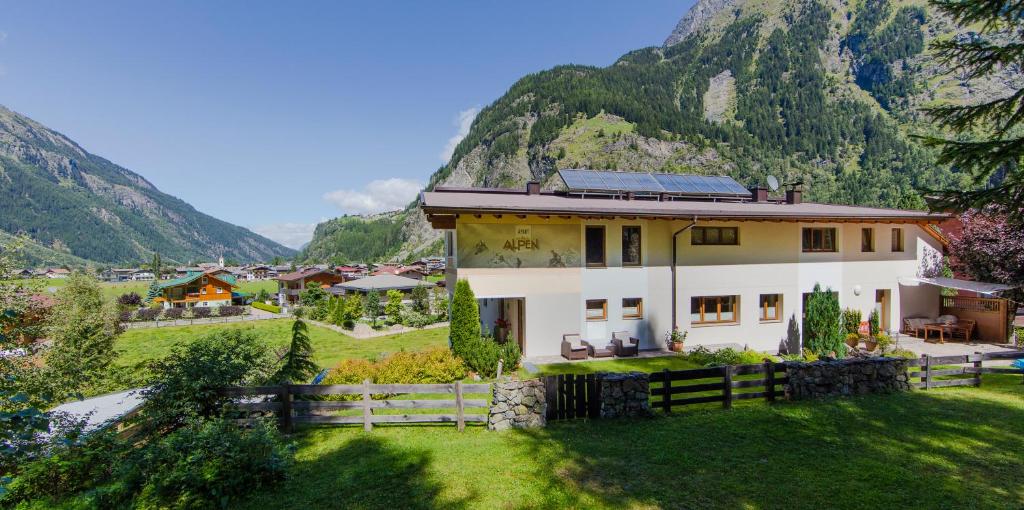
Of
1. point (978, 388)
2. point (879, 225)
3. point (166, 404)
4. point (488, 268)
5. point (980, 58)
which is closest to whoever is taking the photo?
point (980, 58)

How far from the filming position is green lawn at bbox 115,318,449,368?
21.8 meters

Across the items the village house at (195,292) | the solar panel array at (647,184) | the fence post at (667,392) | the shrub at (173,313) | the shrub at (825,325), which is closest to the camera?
the fence post at (667,392)

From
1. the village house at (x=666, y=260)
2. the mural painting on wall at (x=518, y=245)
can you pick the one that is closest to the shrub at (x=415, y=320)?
the village house at (x=666, y=260)

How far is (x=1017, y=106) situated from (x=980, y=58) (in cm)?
98

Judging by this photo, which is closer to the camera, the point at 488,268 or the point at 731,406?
the point at 731,406

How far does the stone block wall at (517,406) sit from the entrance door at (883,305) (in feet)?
61.6

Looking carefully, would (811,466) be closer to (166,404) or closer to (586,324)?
(586,324)

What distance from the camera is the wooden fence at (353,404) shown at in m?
8.66

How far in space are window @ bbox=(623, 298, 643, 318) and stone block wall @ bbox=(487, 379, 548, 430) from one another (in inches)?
341

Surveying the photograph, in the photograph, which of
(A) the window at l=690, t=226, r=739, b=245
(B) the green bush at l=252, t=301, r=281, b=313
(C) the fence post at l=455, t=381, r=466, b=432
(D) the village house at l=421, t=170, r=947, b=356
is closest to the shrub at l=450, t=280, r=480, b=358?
(D) the village house at l=421, t=170, r=947, b=356

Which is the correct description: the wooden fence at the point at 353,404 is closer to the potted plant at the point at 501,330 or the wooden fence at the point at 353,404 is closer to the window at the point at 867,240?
the potted plant at the point at 501,330

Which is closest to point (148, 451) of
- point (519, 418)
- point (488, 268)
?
point (519, 418)

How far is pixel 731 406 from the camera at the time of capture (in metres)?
9.71

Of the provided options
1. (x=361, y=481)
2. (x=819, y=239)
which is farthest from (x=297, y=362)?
(x=819, y=239)
